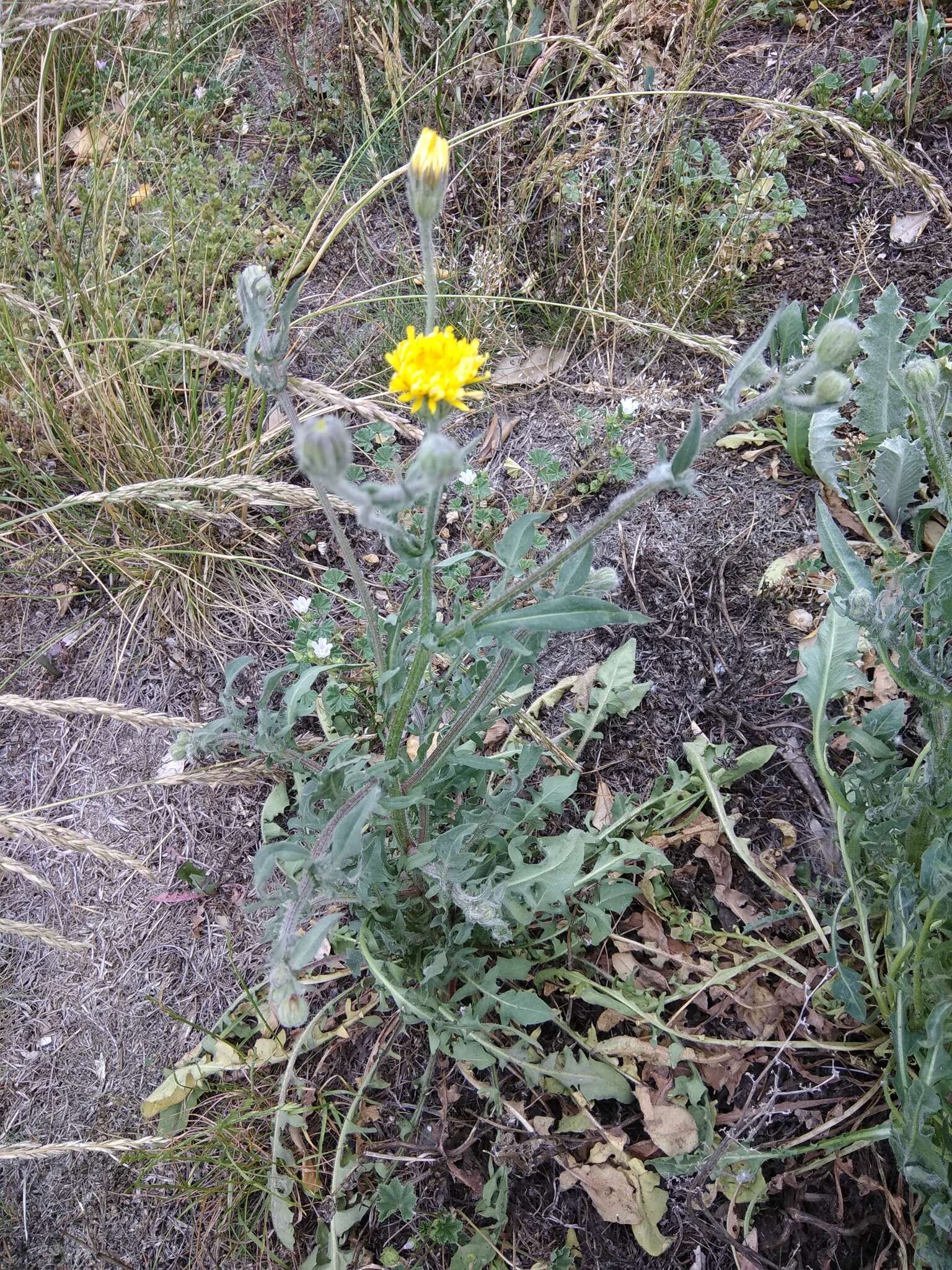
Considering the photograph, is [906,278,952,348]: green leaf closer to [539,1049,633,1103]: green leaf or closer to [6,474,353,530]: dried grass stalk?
[6,474,353,530]: dried grass stalk

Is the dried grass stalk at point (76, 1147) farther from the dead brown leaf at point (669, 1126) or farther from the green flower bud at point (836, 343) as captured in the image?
the green flower bud at point (836, 343)

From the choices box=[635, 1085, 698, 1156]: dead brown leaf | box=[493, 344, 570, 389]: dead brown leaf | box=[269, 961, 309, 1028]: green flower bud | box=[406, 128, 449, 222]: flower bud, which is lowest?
box=[635, 1085, 698, 1156]: dead brown leaf

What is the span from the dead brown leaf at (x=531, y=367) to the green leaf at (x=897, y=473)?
1.06 metres

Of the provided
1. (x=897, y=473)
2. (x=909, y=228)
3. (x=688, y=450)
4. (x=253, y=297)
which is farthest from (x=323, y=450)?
(x=909, y=228)

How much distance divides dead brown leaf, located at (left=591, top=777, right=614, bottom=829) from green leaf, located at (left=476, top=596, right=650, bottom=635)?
96 centimetres

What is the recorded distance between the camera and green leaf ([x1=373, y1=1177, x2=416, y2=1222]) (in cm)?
168

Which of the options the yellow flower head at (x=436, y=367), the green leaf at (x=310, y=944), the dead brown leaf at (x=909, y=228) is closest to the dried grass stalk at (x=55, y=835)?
the green leaf at (x=310, y=944)

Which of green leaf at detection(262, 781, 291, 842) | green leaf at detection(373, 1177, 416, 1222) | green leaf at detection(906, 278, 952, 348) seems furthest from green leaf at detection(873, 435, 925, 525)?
green leaf at detection(373, 1177, 416, 1222)

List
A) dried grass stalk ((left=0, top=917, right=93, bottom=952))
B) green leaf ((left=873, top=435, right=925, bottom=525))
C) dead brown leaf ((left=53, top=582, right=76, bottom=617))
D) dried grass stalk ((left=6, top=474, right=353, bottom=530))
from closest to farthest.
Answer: dried grass stalk ((left=0, top=917, right=93, bottom=952)), dried grass stalk ((left=6, top=474, right=353, bottom=530)), green leaf ((left=873, top=435, right=925, bottom=525)), dead brown leaf ((left=53, top=582, right=76, bottom=617))

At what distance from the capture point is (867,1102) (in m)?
1.75

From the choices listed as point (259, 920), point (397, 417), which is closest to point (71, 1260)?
point (259, 920)

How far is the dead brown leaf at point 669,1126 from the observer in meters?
1.72

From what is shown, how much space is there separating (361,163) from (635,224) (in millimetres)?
1048

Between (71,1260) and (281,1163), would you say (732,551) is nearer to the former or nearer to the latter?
(281,1163)
